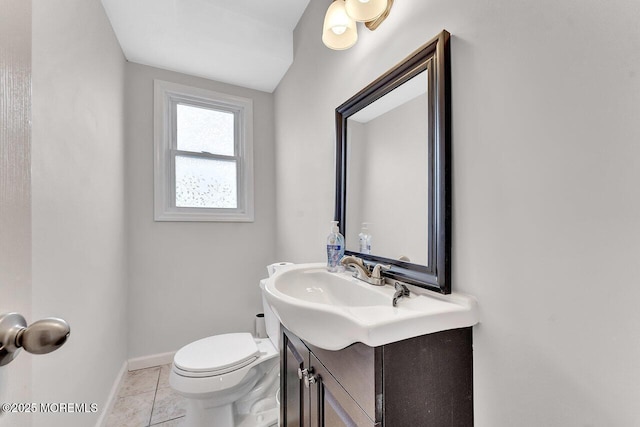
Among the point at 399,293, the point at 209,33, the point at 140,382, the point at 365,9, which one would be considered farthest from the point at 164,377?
the point at 365,9

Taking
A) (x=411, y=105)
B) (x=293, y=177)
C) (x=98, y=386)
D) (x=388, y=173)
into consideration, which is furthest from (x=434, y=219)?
(x=98, y=386)

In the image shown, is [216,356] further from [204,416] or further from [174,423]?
[174,423]

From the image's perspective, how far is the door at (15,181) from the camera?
40 cm

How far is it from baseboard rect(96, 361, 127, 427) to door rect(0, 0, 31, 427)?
1417 millimetres

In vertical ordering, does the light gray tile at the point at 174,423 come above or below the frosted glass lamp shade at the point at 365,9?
below

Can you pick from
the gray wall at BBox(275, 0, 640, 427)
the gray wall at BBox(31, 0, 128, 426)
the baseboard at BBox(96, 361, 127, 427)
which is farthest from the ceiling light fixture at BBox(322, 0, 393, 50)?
the baseboard at BBox(96, 361, 127, 427)

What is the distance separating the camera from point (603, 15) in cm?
52

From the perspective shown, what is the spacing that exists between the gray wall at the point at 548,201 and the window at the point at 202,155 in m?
1.92

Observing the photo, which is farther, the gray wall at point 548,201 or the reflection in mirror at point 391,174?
the reflection in mirror at point 391,174

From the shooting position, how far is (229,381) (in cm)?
133

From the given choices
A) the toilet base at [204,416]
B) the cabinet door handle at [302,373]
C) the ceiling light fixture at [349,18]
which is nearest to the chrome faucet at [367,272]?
the cabinet door handle at [302,373]

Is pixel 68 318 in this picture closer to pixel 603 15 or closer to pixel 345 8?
pixel 345 8

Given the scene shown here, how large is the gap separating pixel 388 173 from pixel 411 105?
26 centimetres

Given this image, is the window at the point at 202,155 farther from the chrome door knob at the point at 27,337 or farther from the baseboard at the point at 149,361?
the chrome door knob at the point at 27,337
